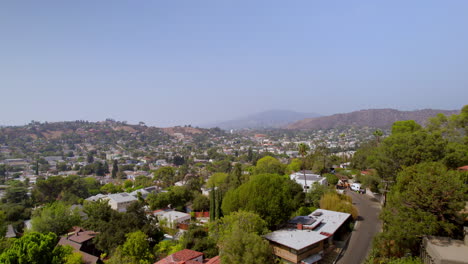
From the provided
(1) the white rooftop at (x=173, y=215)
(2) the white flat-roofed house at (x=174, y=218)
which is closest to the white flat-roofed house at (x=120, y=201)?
(1) the white rooftop at (x=173, y=215)

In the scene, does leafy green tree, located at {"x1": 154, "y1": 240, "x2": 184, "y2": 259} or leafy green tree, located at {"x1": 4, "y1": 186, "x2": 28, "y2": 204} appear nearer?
leafy green tree, located at {"x1": 154, "y1": 240, "x2": 184, "y2": 259}

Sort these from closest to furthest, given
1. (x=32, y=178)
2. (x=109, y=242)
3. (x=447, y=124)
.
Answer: (x=109, y=242) < (x=447, y=124) < (x=32, y=178)

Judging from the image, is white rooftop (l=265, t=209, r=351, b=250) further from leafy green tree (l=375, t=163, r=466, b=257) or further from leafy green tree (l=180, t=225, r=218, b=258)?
leafy green tree (l=180, t=225, r=218, b=258)

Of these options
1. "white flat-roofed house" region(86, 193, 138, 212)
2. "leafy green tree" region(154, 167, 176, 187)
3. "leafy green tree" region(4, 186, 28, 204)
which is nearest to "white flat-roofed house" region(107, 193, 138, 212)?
"white flat-roofed house" region(86, 193, 138, 212)

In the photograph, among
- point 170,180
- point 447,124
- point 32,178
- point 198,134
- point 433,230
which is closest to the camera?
point 433,230

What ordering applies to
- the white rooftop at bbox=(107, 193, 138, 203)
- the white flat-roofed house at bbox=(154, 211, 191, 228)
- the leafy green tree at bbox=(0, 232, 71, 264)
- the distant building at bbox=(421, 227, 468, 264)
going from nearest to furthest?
the distant building at bbox=(421, 227, 468, 264) → the leafy green tree at bbox=(0, 232, 71, 264) → the white flat-roofed house at bbox=(154, 211, 191, 228) → the white rooftop at bbox=(107, 193, 138, 203)

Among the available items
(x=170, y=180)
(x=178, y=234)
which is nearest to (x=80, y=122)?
(x=170, y=180)

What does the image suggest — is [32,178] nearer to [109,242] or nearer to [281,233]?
[109,242]
